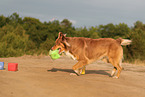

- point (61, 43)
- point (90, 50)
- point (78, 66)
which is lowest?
point (78, 66)

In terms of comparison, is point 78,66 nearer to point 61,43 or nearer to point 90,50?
point 90,50

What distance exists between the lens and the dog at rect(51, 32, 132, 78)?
26.2 feet

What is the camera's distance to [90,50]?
823 centimetres

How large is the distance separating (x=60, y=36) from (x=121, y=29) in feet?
180

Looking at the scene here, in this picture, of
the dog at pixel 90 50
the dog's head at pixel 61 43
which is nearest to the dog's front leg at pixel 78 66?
the dog at pixel 90 50

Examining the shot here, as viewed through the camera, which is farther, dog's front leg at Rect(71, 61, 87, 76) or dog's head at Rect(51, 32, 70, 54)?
dog's head at Rect(51, 32, 70, 54)

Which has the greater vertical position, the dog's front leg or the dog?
the dog

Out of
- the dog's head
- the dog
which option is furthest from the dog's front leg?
the dog's head

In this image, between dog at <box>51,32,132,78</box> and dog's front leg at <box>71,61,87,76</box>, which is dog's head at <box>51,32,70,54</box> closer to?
dog at <box>51,32,132,78</box>

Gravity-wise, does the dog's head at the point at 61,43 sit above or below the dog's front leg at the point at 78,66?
above

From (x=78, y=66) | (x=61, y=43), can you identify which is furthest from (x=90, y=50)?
(x=61, y=43)

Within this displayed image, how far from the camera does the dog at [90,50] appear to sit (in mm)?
7996

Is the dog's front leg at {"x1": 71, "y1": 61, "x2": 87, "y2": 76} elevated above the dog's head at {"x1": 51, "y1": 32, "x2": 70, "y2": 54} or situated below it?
below

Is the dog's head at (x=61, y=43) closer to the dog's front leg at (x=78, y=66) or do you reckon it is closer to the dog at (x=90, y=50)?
the dog at (x=90, y=50)
